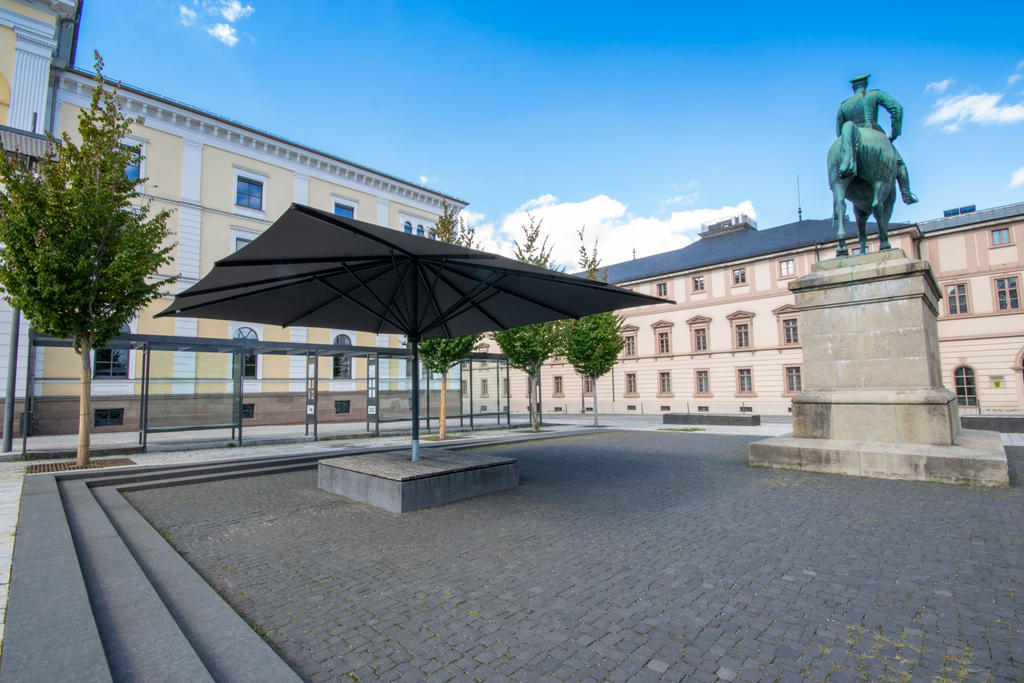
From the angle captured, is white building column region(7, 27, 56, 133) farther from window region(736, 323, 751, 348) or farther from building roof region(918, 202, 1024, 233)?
building roof region(918, 202, 1024, 233)

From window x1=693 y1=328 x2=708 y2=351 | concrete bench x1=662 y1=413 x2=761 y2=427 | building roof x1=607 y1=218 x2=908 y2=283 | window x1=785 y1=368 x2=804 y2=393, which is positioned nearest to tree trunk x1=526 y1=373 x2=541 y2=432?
concrete bench x1=662 y1=413 x2=761 y2=427

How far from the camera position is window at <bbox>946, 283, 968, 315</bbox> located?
29.5m

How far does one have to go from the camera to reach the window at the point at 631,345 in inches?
1645

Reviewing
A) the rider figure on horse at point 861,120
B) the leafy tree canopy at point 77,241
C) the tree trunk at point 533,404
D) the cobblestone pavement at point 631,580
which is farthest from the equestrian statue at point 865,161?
the leafy tree canopy at point 77,241

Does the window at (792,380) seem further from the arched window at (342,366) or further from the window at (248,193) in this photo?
the window at (248,193)

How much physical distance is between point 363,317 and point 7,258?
6.82 m

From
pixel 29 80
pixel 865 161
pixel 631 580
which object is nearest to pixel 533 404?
pixel 865 161

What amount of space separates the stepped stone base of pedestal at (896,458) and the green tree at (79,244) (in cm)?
1283

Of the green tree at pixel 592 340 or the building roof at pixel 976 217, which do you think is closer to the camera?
the green tree at pixel 592 340

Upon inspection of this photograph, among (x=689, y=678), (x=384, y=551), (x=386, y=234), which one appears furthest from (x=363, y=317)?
(x=689, y=678)

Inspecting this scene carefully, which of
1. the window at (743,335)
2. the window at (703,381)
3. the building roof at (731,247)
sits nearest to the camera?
the building roof at (731,247)

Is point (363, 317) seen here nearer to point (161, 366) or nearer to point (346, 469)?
point (346, 469)

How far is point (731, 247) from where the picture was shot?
128ft

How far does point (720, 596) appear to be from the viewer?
346 cm
